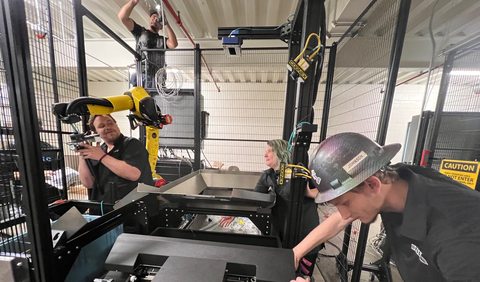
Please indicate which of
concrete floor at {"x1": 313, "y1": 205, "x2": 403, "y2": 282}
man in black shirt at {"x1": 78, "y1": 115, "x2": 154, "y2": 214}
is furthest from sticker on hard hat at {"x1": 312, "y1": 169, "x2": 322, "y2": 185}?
concrete floor at {"x1": 313, "y1": 205, "x2": 403, "y2": 282}

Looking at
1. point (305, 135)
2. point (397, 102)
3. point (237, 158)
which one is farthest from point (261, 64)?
point (397, 102)

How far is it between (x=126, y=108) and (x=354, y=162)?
1143 mm

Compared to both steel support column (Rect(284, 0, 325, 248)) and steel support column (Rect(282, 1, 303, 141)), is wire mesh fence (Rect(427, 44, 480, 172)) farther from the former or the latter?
steel support column (Rect(284, 0, 325, 248))

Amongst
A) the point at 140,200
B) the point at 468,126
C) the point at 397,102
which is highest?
the point at 397,102

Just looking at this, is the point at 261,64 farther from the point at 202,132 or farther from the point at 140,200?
the point at 140,200

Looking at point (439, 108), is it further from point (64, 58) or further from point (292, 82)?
point (64, 58)

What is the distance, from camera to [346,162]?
57 centimetres

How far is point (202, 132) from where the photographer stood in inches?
105

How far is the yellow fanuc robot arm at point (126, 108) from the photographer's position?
73 cm

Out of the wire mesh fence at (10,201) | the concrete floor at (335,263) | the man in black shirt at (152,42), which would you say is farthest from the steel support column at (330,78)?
the wire mesh fence at (10,201)

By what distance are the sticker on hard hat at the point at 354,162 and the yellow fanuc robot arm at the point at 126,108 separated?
106cm

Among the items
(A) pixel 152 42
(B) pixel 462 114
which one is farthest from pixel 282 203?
(A) pixel 152 42

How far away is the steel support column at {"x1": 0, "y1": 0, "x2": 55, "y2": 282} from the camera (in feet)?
1.40

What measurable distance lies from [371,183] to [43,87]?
1.71 metres
